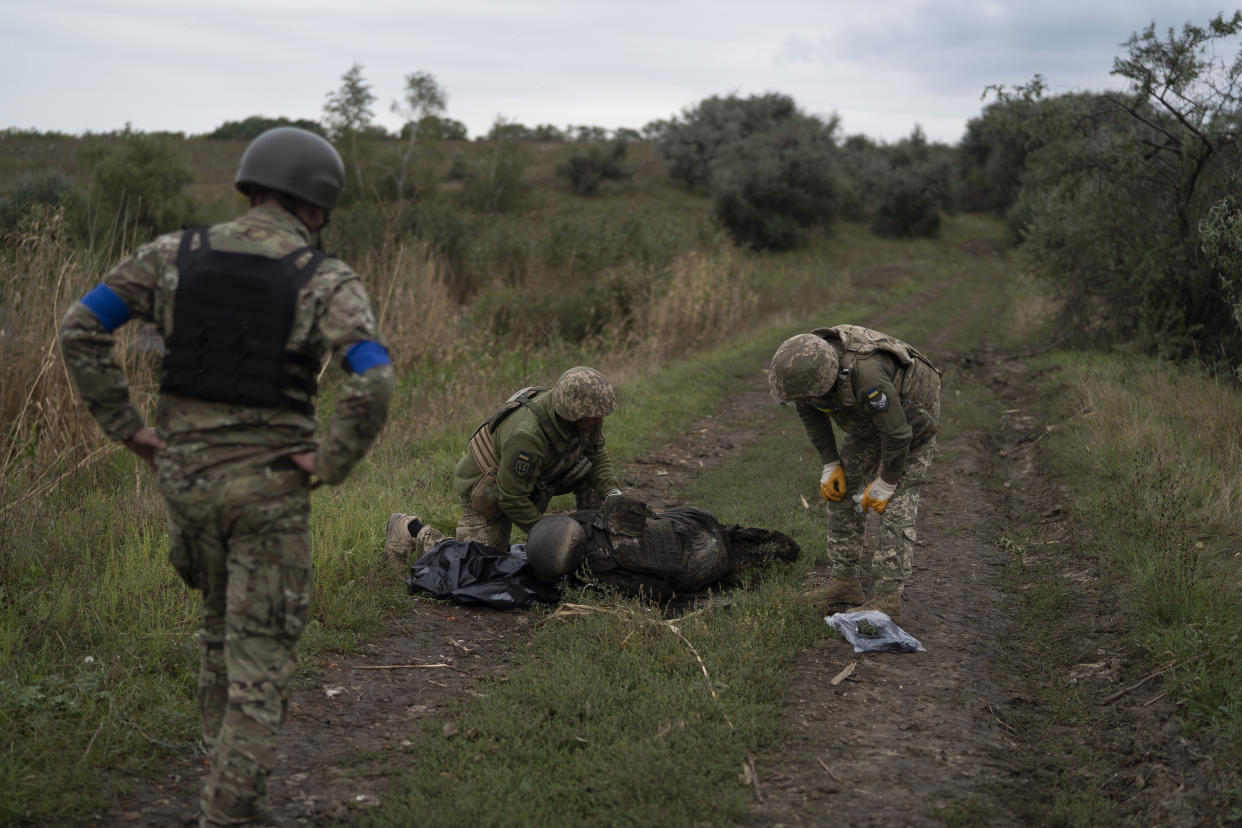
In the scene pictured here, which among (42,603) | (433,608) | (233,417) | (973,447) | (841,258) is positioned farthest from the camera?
(841,258)

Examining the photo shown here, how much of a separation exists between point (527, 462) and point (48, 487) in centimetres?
301

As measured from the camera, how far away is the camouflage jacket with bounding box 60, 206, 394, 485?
2904mm

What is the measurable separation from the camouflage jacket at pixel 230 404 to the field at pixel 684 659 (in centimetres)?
140

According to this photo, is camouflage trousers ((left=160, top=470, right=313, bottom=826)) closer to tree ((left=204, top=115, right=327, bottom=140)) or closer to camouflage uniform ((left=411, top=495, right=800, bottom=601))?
camouflage uniform ((left=411, top=495, right=800, bottom=601))

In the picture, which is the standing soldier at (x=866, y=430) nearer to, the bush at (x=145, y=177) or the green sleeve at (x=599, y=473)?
the green sleeve at (x=599, y=473)

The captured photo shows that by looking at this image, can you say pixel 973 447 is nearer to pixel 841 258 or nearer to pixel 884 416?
pixel 884 416

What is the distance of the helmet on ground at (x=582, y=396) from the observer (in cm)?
559

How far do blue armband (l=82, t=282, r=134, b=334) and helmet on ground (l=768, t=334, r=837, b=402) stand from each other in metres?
3.11

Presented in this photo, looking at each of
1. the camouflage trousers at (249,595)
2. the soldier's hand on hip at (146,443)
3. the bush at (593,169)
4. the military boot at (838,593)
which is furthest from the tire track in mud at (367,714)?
the bush at (593,169)

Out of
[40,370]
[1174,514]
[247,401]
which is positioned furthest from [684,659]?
[40,370]

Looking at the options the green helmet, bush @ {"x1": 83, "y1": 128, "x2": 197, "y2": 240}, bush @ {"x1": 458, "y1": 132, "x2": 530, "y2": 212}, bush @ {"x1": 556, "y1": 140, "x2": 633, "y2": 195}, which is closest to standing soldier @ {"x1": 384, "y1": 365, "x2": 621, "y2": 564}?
the green helmet

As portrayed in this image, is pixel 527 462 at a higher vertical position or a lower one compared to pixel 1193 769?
higher

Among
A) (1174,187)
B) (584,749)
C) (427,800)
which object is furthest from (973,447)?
(427,800)

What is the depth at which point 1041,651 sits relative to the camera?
17.2 ft
